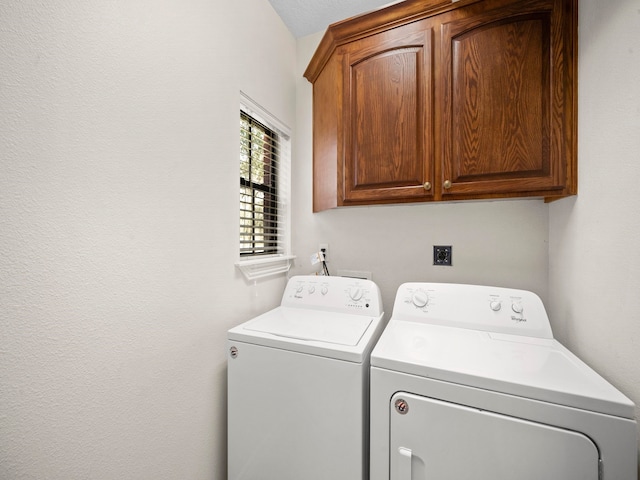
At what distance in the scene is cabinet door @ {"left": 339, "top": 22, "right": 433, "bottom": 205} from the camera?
1296 mm

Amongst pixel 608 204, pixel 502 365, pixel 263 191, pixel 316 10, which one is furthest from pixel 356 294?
pixel 316 10

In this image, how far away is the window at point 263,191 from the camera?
Result: 1.53 m

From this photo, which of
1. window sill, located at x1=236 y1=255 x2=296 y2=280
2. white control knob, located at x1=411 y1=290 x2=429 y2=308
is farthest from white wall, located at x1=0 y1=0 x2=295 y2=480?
white control knob, located at x1=411 y1=290 x2=429 y2=308

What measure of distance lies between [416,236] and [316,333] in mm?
927

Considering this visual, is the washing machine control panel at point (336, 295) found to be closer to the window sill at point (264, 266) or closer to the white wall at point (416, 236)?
the window sill at point (264, 266)

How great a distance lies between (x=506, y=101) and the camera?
45.6 inches

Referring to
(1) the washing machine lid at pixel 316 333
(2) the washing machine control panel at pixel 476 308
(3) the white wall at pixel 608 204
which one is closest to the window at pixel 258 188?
(1) the washing machine lid at pixel 316 333

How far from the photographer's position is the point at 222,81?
1264 mm

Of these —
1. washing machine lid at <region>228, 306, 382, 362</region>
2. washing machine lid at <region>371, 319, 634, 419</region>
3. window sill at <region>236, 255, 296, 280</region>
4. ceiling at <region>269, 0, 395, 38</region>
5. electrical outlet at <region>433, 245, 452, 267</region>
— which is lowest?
washing machine lid at <region>371, 319, 634, 419</region>

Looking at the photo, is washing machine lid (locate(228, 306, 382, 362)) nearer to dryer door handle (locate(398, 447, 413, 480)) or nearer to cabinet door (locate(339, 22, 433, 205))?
dryer door handle (locate(398, 447, 413, 480))

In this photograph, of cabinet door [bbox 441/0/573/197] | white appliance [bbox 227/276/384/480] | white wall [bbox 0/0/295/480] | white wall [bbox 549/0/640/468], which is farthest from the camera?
cabinet door [bbox 441/0/573/197]

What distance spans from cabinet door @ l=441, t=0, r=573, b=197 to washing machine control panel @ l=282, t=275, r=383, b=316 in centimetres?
66

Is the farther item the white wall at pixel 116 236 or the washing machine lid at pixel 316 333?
the washing machine lid at pixel 316 333

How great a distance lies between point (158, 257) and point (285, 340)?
0.59 m
